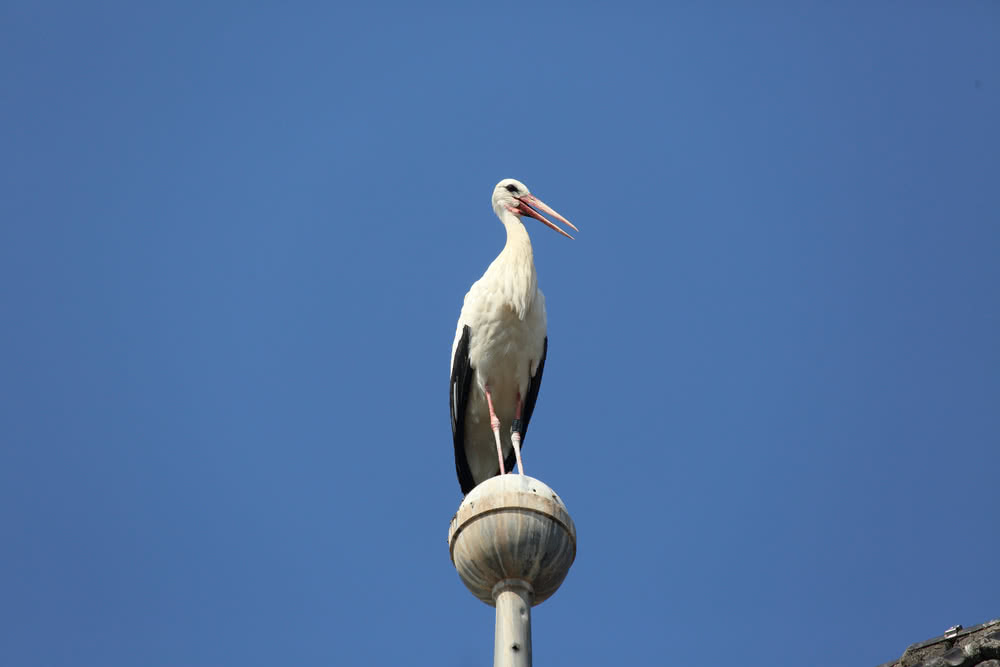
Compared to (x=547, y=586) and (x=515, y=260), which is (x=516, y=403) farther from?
(x=547, y=586)

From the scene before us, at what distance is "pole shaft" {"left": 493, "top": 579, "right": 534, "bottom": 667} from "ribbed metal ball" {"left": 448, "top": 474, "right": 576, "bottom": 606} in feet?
0.22

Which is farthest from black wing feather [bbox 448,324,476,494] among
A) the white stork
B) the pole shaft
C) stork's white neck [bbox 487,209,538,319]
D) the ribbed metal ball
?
the pole shaft

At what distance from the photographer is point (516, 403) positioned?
13.2m

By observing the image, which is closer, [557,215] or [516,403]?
[516,403]

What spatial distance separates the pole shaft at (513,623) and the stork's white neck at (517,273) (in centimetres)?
392

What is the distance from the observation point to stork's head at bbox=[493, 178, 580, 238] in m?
14.5

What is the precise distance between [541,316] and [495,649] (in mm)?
4768

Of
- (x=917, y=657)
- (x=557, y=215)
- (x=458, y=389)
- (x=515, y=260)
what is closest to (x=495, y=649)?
(x=917, y=657)

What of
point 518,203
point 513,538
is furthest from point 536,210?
point 513,538

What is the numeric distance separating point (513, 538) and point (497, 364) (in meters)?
3.67

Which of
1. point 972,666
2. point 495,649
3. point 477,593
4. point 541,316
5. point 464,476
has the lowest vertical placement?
point 972,666

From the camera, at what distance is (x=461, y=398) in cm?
1308

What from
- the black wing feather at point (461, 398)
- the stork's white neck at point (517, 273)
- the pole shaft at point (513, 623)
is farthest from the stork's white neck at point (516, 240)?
the pole shaft at point (513, 623)

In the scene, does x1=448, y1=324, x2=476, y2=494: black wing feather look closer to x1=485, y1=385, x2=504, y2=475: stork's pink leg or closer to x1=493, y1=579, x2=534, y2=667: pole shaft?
x1=485, y1=385, x2=504, y2=475: stork's pink leg
